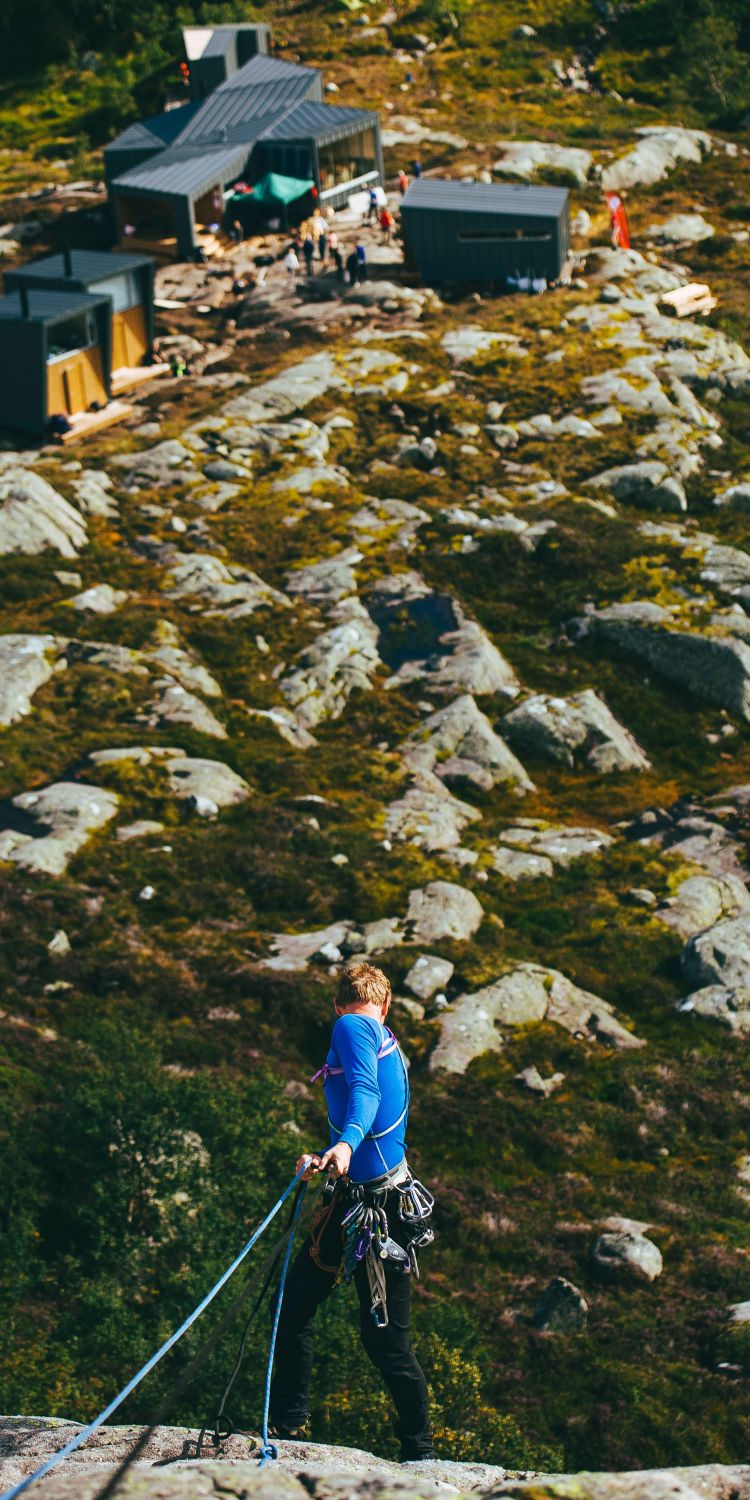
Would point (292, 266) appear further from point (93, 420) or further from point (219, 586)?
point (219, 586)

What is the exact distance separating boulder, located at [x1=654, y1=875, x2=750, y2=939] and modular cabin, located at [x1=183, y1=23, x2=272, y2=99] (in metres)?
57.6

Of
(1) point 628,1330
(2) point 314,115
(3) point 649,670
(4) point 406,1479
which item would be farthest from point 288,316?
(4) point 406,1479

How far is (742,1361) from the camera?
39.9 feet

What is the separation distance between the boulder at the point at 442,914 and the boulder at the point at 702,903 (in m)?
3.27

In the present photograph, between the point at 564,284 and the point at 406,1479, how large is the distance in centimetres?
5163

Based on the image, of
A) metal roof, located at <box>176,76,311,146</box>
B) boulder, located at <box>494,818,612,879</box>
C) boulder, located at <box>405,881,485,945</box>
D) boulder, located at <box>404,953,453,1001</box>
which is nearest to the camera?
boulder, located at <box>404,953,453,1001</box>

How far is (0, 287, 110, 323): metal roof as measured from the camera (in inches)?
1523

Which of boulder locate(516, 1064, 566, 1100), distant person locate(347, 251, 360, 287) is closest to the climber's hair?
boulder locate(516, 1064, 566, 1100)

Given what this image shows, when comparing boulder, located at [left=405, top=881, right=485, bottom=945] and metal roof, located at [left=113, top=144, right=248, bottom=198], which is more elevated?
metal roof, located at [left=113, top=144, right=248, bottom=198]

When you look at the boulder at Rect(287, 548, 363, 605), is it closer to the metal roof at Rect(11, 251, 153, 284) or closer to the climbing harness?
the metal roof at Rect(11, 251, 153, 284)

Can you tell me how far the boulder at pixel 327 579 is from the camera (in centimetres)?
3241

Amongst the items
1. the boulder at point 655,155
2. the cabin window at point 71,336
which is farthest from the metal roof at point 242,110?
the cabin window at point 71,336

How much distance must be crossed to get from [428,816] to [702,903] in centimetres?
532

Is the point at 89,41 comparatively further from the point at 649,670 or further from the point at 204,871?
the point at 204,871
